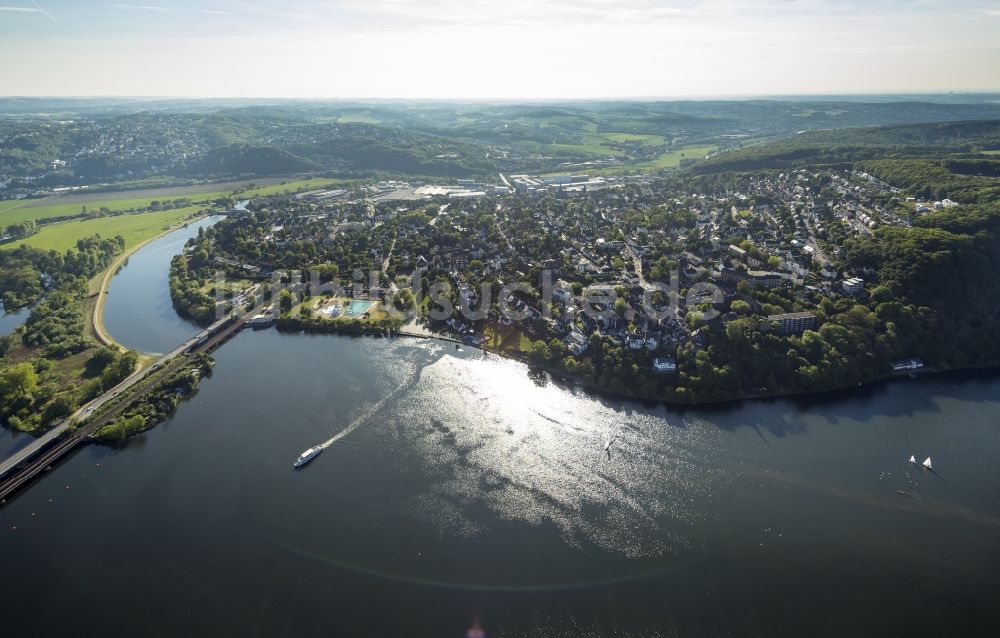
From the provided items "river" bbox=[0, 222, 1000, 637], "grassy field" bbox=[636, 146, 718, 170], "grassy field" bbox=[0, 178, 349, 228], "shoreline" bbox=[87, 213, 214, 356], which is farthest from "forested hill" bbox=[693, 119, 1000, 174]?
"shoreline" bbox=[87, 213, 214, 356]

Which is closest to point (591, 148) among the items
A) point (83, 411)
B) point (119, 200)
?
point (119, 200)

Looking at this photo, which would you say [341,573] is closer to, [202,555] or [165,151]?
[202,555]

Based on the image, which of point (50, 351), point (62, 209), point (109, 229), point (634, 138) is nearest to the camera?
point (50, 351)

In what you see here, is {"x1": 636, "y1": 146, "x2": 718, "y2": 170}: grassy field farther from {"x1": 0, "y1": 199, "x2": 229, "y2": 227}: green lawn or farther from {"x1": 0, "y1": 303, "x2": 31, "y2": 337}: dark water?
{"x1": 0, "y1": 303, "x2": 31, "y2": 337}: dark water

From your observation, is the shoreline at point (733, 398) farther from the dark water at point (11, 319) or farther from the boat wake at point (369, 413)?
the dark water at point (11, 319)

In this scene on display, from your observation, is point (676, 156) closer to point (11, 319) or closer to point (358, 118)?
point (11, 319)

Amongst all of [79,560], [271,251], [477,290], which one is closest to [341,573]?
[79,560]
